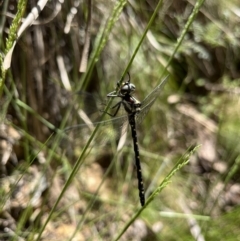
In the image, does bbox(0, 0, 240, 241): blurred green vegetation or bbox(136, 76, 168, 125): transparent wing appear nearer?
bbox(136, 76, 168, 125): transparent wing

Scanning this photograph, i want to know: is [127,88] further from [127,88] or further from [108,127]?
[108,127]

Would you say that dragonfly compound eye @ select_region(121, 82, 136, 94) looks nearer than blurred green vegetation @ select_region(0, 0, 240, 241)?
Yes

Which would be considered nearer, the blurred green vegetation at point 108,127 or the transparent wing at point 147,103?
the transparent wing at point 147,103

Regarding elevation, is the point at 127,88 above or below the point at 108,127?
above

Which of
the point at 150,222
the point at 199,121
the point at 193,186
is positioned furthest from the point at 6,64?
the point at 199,121

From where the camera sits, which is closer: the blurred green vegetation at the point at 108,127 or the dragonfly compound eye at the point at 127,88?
the dragonfly compound eye at the point at 127,88

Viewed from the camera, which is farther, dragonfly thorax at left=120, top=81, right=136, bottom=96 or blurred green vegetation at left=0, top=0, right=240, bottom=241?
blurred green vegetation at left=0, top=0, right=240, bottom=241

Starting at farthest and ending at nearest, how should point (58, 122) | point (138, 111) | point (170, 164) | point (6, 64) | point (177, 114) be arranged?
point (177, 114), point (170, 164), point (58, 122), point (138, 111), point (6, 64)

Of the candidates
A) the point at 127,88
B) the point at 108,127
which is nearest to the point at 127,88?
the point at 127,88

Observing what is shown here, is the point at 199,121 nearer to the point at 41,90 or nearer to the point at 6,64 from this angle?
the point at 41,90

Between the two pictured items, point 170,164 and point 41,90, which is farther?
point 170,164

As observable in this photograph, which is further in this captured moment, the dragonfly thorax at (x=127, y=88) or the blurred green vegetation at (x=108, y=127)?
the blurred green vegetation at (x=108, y=127)
